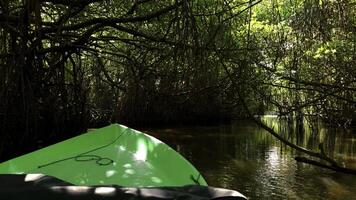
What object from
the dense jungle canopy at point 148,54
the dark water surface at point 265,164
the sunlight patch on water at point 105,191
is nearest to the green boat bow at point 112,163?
the dense jungle canopy at point 148,54

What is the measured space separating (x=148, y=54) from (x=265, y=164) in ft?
9.28

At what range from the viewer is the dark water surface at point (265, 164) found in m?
6.20

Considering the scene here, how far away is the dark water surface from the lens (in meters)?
6.20

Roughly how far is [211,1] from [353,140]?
6867 mm

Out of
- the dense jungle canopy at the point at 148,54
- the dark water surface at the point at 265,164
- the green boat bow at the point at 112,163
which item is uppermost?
the dense jungle canopy at the point at 148,54

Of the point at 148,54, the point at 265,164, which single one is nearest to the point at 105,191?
the point at 148,54

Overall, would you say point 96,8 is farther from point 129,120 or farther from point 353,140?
point 353,140

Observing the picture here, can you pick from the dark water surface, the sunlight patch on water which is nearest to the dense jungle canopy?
the dark water surface

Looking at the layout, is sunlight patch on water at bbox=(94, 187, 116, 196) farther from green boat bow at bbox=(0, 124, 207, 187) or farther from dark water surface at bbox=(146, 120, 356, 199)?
dark water surface at bbox=(146, 120, 356, 199)

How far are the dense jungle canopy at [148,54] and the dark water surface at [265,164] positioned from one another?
3.30ft

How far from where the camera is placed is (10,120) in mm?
5684

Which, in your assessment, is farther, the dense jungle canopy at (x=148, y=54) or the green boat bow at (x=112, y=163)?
the dense jungle canopy at (x=148, y=54)

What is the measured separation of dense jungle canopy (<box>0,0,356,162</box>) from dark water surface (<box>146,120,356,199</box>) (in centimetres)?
100

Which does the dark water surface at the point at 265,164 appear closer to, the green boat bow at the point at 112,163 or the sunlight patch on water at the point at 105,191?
the green boat bow at the point at 112,163
